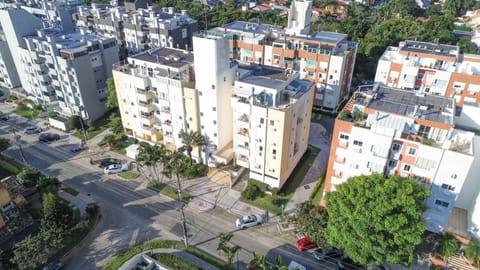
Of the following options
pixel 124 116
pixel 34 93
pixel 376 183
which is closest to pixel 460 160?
pixel 376 183

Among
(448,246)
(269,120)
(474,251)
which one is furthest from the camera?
(269,120)

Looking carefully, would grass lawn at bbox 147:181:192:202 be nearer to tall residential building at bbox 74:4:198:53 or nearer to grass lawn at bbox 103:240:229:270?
grass lawn at bbox 103:240:229:270

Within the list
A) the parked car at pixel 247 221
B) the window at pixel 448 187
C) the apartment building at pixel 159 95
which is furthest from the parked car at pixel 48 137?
the window at pixel 448 187

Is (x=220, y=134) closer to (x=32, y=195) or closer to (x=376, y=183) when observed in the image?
(x=376, y=183)

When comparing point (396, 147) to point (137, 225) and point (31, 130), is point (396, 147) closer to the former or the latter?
point (137, 225)

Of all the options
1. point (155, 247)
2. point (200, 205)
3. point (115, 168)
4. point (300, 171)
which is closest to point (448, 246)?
point (300, 171)
